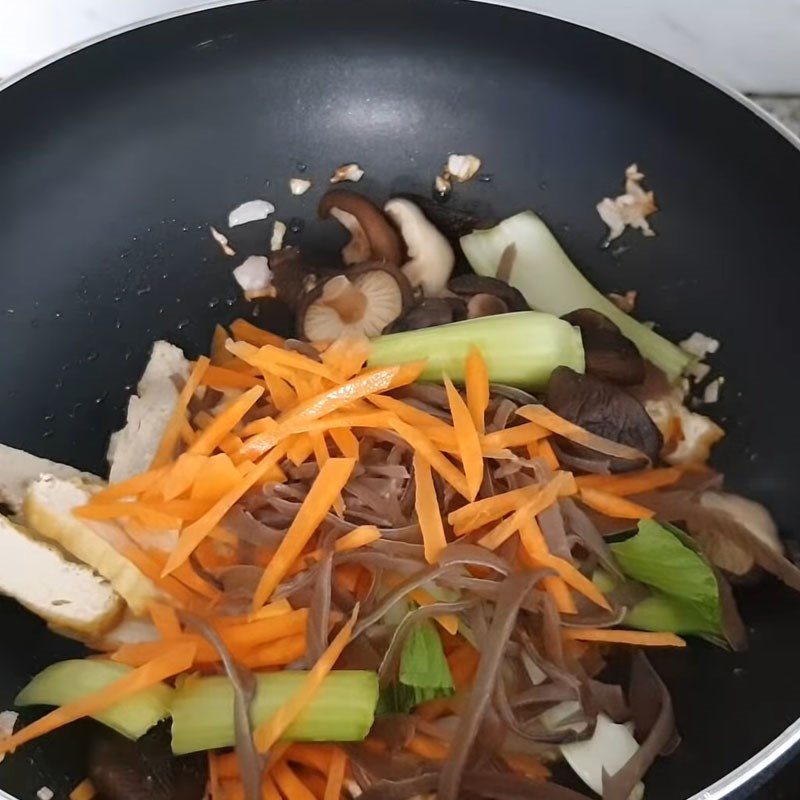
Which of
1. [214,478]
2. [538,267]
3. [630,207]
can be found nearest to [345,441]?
[214,478]

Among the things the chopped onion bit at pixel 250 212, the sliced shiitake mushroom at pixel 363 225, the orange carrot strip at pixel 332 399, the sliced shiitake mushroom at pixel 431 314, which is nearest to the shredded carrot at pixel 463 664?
the orange carrot strip at pixel 332 399

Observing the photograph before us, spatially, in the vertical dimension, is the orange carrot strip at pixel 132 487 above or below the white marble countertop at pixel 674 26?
below

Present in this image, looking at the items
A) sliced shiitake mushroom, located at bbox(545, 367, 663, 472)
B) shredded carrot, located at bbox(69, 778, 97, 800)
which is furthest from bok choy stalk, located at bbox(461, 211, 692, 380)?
shredded carrot, located at bbox(69, 778, 97, 800)

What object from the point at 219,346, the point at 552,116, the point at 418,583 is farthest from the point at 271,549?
the point at 552,116

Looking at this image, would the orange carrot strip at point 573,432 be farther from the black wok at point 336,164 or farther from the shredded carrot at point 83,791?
the shredded carrot at point 83,791

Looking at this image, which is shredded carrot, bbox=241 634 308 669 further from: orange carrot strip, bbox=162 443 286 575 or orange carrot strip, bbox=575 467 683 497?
orange carrot strip, bbox=575 467 683 497

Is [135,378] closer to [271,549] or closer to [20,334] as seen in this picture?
[20,334]
